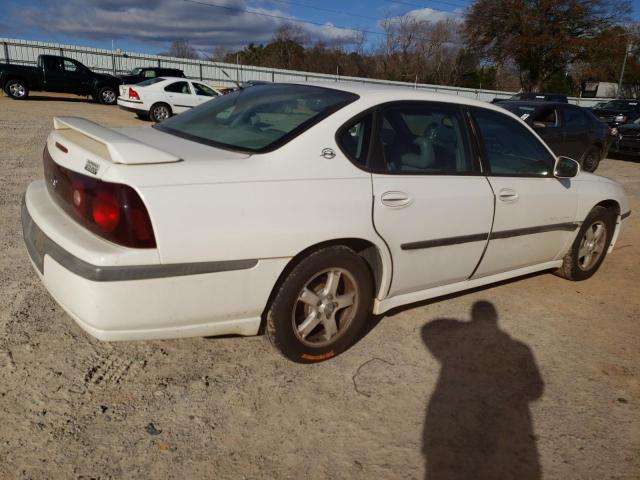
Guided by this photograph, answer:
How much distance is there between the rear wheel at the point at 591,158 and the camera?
1105 cm

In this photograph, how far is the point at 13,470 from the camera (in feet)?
6.83

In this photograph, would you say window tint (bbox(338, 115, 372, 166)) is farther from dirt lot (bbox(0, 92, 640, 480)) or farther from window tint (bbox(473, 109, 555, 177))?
dirt lot (bbox(0, 92, 640, 480))

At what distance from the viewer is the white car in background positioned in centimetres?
1522

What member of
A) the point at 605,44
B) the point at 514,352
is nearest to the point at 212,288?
the point at 514,352

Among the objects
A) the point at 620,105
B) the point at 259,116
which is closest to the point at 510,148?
the point at 259,116

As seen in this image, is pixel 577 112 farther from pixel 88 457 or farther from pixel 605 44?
pixel 605 44

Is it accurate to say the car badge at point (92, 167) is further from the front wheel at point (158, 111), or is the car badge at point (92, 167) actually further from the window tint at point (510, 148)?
the front wheel at point (158, 111)

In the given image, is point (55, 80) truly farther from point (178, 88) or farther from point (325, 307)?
point (325, 307)

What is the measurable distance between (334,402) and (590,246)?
9.95 ft

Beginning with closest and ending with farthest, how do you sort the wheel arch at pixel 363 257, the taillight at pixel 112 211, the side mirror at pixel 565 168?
the taillight at pixel 112 211
the wheel arch at pixel 363 257
the side mirror at pixel 565 168

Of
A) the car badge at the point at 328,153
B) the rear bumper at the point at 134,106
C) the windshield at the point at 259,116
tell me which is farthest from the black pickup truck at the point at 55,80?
the car badge at the point at 328,153

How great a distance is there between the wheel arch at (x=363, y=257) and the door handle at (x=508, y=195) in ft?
3.37

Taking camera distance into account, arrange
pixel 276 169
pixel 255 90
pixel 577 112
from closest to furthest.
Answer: pixel 276 169
pixel 255 90
pixel 577 112

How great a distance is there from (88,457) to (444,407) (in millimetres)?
1706
